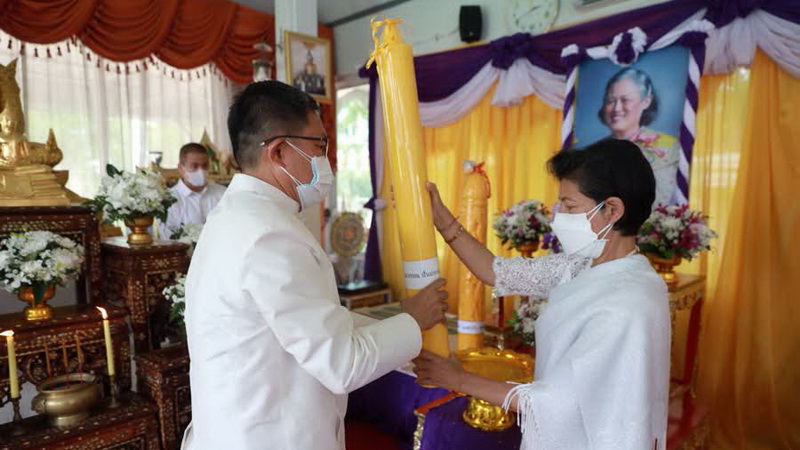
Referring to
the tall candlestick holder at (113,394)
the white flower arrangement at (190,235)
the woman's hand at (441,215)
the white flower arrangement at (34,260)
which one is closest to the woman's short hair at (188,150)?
the white flower arrangement at (190,235)

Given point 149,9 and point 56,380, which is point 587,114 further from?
point 149,9

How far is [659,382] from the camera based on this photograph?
1.20m

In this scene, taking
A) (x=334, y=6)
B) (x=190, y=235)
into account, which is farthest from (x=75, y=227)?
(x=334, y=6)

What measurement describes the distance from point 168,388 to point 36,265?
0.79 metres

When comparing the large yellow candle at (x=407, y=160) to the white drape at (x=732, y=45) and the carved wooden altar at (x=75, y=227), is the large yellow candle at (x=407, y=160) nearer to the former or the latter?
the carved wooden altar at (x=75, y=227)

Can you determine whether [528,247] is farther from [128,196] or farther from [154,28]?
[154,28]

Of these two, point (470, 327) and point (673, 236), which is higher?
point (673, 236)

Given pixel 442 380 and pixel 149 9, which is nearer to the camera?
pixel 442 380

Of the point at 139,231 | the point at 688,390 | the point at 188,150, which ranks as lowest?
the point at 688,390

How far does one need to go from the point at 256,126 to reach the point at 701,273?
142 inches

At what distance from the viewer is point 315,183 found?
1.27 m

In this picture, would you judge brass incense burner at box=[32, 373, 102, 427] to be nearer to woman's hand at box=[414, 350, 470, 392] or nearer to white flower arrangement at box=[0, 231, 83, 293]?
white flower arrangement at box=[0, 231, 83, 293]

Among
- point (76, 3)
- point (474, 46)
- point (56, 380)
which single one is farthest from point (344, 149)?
point (56, 380)

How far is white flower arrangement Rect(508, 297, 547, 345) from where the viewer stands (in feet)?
8.71
